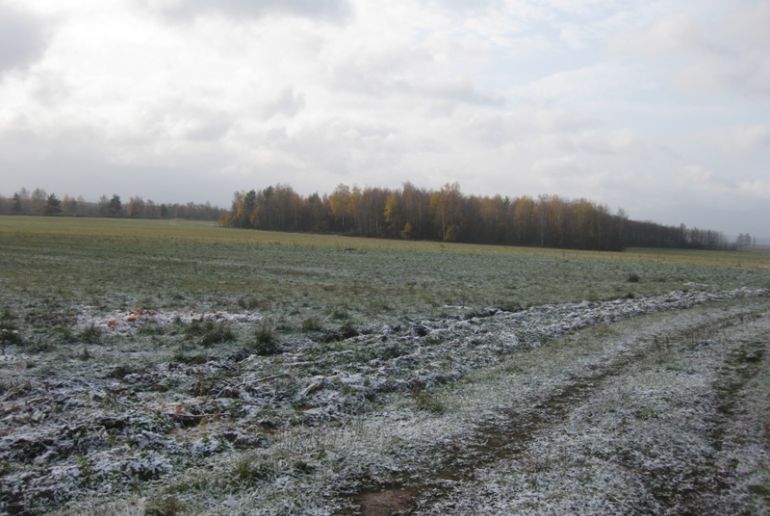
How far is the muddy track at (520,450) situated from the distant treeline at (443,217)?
96.7 metres

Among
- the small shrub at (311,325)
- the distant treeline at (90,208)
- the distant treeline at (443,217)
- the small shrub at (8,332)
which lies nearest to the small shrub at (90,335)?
the small shrub at (8,332)

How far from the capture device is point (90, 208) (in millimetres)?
179750

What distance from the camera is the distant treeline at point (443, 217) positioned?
4262 inches

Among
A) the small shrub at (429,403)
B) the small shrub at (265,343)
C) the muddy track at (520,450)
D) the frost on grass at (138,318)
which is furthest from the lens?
the frost on grass at (138,318)

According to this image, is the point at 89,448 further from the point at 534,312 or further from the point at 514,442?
the point at 534,312

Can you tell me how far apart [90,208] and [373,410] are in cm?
20146

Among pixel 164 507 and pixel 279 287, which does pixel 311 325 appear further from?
pixel 279 287

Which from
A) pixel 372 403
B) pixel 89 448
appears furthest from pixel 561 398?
pixel 89 448

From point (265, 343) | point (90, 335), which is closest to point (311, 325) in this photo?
point (265, 343)

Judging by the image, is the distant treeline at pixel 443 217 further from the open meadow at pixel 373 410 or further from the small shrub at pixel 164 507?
the small shrub at pixel 164 507

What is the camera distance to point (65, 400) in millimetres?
7227

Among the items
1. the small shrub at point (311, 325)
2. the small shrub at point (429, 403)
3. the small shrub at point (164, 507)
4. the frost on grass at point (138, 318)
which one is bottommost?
the small shrub at point (164, 507)

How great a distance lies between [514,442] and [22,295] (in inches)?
653

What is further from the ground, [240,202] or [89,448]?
[240,202]
